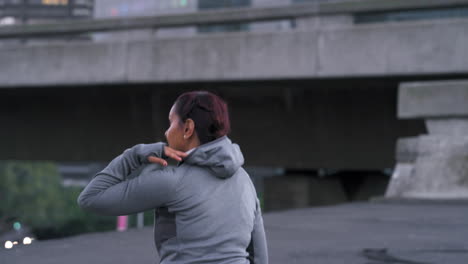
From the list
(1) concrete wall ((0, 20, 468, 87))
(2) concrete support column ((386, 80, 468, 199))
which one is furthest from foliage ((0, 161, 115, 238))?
(2) concrete support column ((386, 80, 468, 199))

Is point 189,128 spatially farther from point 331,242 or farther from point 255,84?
point 255,84

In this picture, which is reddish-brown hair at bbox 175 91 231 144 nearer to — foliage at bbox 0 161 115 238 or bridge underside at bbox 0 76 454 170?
bridge underside at bbox 0 76 454 170

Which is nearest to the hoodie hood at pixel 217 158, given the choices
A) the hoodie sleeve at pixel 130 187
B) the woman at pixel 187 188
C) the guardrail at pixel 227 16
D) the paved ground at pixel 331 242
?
the woman at pixel 187 188

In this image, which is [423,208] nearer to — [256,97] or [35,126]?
[256,97]

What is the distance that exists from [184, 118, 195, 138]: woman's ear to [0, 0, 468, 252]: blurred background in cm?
834

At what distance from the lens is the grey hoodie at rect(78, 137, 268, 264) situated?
9.00 ft

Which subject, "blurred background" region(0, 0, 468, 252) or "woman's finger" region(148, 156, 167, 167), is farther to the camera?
"blurred background" region(0, 0, 468, 252)

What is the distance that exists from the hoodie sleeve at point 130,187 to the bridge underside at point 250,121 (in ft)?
32.3

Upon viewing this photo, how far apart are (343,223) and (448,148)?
3.21 meters

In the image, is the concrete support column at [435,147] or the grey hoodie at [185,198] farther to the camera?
the concrete support column at [435,147]

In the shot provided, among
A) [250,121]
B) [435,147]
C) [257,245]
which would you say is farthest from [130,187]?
[250,121]

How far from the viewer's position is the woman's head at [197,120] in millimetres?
2791

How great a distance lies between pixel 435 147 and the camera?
419 inches

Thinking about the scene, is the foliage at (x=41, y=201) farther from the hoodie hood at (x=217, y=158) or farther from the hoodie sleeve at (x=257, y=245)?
the hoodie hood at (x=217, y=158)
